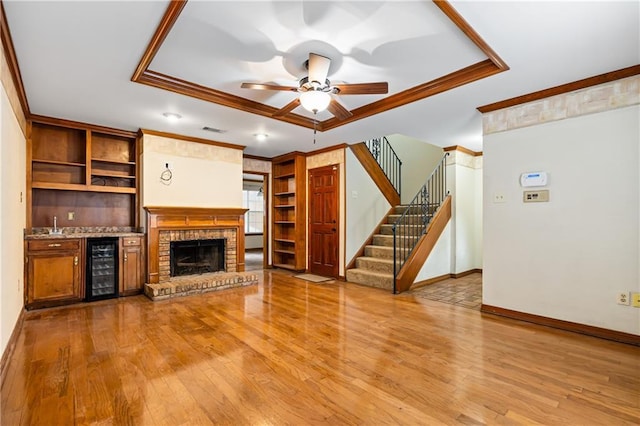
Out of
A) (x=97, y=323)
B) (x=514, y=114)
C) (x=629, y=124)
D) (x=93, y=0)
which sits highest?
(x=93, y=0)

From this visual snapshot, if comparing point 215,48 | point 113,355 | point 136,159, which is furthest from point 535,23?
point 136,159

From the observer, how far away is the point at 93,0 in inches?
80.0

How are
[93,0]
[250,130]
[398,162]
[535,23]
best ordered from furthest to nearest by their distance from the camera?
[398,162]
[250,130]
[535,23]
[93,0]

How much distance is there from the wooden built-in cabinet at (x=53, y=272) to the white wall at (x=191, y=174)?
1162mm

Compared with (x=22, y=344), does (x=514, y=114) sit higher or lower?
higher

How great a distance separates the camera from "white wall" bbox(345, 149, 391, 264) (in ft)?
19.7

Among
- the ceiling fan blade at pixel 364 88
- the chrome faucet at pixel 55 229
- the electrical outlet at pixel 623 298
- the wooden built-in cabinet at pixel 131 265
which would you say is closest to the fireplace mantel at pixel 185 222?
the wooden built-in cabinet at pixel 131 265

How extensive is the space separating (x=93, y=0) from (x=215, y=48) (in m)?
0.87

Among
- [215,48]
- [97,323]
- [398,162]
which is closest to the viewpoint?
[215,48]

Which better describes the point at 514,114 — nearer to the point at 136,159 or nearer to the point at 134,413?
the point at 134,413

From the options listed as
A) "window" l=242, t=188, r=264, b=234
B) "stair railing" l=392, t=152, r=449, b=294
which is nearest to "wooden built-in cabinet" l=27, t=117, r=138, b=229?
"stair railing" l=392, t=152, r=449, b=294

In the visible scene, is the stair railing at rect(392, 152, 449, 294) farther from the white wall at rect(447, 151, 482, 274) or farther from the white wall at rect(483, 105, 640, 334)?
the white wall at rect(483, 105, 640, 334)

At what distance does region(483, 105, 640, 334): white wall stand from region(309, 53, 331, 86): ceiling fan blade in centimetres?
234

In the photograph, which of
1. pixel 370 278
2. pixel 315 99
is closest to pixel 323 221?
pixel 370 278
